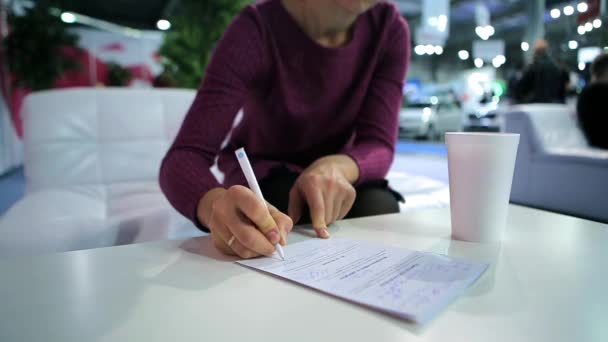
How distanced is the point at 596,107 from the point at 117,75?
7.67 metres

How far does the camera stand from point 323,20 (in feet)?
2.75

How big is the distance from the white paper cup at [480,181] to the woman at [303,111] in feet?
0.55

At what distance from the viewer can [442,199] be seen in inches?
51.9

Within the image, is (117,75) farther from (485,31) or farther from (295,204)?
(295,204)

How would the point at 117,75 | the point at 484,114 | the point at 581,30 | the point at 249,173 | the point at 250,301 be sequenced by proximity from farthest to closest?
1. the point at 117,75
2. the point at 484,114
3. the point at 581,30
4. the point at 249,173
5. the point at 250,301

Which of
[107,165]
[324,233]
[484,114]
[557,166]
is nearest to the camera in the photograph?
[324,233]

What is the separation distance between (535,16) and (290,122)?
453 cm

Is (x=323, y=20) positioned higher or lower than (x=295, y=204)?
higher

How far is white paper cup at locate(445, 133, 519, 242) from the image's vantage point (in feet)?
1.65

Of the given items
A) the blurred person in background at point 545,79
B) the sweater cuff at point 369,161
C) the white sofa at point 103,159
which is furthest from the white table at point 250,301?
the blurred person in background at point 545,79

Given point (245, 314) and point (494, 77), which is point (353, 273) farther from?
point (494, 77)

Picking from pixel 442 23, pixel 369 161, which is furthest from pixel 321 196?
pixel 442 23

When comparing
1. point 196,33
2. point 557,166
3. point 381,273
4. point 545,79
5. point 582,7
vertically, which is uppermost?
point 582,7

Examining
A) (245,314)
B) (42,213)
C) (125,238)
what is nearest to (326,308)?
(245,314)
